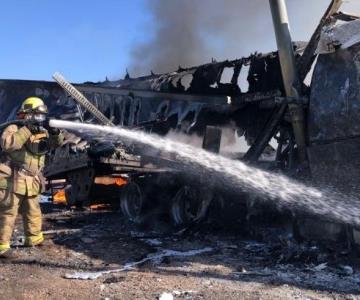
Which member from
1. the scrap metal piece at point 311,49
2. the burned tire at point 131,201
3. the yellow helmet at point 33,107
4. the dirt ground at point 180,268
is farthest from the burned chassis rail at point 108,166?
the scrap metal piece at point 311,49

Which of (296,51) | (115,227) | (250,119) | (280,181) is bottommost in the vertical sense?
(115,227)

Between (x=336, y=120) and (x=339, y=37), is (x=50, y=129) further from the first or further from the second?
(x=339, y=37)

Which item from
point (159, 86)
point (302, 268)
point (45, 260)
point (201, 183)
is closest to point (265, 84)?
point (201, 183)

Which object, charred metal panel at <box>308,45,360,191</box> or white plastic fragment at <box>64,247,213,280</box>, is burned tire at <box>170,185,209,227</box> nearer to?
white plastic fragment at <box>64,247,213,280</box>

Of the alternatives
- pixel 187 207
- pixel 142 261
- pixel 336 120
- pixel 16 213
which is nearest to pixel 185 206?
pixel 187 207

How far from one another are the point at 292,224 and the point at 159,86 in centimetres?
381

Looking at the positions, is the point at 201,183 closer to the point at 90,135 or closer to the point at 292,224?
the point at 292,224

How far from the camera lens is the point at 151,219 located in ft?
27.8

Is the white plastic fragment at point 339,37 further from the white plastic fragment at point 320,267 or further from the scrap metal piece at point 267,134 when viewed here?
the white plastic fragment at point 320,267

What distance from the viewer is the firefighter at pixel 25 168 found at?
6145mm

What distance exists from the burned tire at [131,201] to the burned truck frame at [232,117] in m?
0.02

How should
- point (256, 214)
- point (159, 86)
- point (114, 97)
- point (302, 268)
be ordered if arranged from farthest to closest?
point (114, 97)
point (159, 86)
point (256, 214)
point (302, 268)

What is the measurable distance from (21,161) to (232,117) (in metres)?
3.21

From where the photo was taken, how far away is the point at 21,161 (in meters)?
6.34
